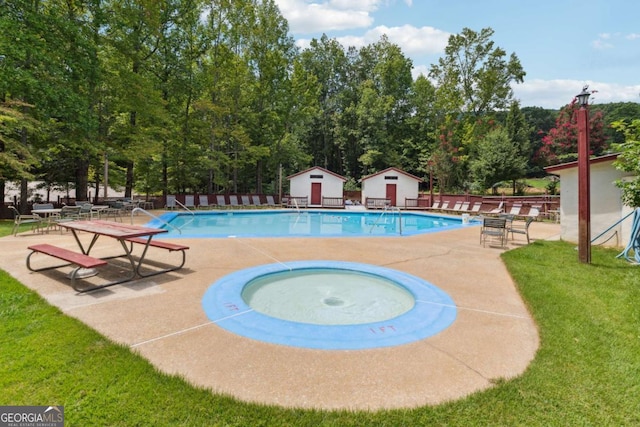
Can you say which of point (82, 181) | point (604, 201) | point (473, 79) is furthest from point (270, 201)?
point (473, 79)

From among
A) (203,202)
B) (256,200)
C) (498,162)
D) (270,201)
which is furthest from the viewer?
(498,162)

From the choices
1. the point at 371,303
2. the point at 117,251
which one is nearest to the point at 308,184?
the point at 117,251

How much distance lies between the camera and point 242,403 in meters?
2.14

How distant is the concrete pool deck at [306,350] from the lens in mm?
2338

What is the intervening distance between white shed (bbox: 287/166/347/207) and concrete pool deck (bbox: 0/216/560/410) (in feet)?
64.1

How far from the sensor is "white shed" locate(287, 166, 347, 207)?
25.3 metres

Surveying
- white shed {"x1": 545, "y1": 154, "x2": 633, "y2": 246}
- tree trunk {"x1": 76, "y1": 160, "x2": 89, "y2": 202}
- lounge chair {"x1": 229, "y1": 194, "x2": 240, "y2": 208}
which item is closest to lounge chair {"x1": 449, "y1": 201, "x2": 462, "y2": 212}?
white shed {"x1": 545, "y1": 154, "x2": 633, "y2": 246}

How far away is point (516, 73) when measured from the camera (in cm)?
3256

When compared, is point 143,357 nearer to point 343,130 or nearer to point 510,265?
point 510,265

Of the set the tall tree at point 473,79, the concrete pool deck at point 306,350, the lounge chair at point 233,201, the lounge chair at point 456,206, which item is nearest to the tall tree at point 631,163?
the concrete pool deck at point 306,350

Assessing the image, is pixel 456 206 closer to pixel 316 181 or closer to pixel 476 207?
pixel 476 207

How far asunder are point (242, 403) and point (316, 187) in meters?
23.6

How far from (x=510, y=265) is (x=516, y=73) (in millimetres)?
34486

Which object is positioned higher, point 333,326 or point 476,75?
A: point 476,75
